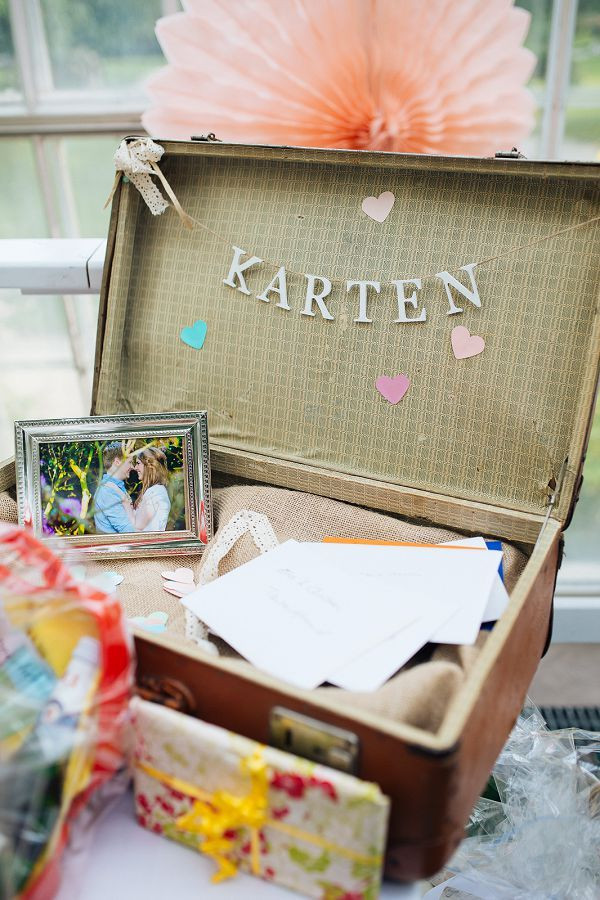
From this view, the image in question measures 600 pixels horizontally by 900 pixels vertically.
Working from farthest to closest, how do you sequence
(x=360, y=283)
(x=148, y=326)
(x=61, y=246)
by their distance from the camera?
(x=61, y=246) < (x=148, y=326) < (x=360, y=283)

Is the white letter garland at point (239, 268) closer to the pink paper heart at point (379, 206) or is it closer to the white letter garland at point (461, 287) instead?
the pink paper heart at point (379, 206)

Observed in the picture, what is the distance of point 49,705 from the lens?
0.59m

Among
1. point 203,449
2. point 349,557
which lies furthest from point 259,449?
point 349,557

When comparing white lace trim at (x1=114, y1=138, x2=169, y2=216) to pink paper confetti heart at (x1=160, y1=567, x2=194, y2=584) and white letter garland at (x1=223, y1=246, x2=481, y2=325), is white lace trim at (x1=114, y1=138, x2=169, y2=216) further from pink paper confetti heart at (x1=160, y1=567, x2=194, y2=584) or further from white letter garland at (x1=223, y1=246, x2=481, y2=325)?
pink paper confetti heart at (x1=160, y1=567, x2=194, y2=584)

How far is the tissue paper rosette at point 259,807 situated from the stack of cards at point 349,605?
5.1 inches

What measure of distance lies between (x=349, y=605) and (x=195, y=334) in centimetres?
54

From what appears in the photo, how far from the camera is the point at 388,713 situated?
64 cm

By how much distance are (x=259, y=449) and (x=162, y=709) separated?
0.55 m

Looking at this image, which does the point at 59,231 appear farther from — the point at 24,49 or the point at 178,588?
the point at 178,588

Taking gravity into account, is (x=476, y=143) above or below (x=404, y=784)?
above

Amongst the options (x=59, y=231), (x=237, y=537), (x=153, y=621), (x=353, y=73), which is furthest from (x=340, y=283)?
(x=59, y=231)

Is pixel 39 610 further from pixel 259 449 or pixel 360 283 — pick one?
pixel 360 283

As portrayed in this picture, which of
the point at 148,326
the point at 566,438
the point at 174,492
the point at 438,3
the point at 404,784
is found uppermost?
the point at 438,3

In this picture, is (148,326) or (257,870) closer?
(257,870)
